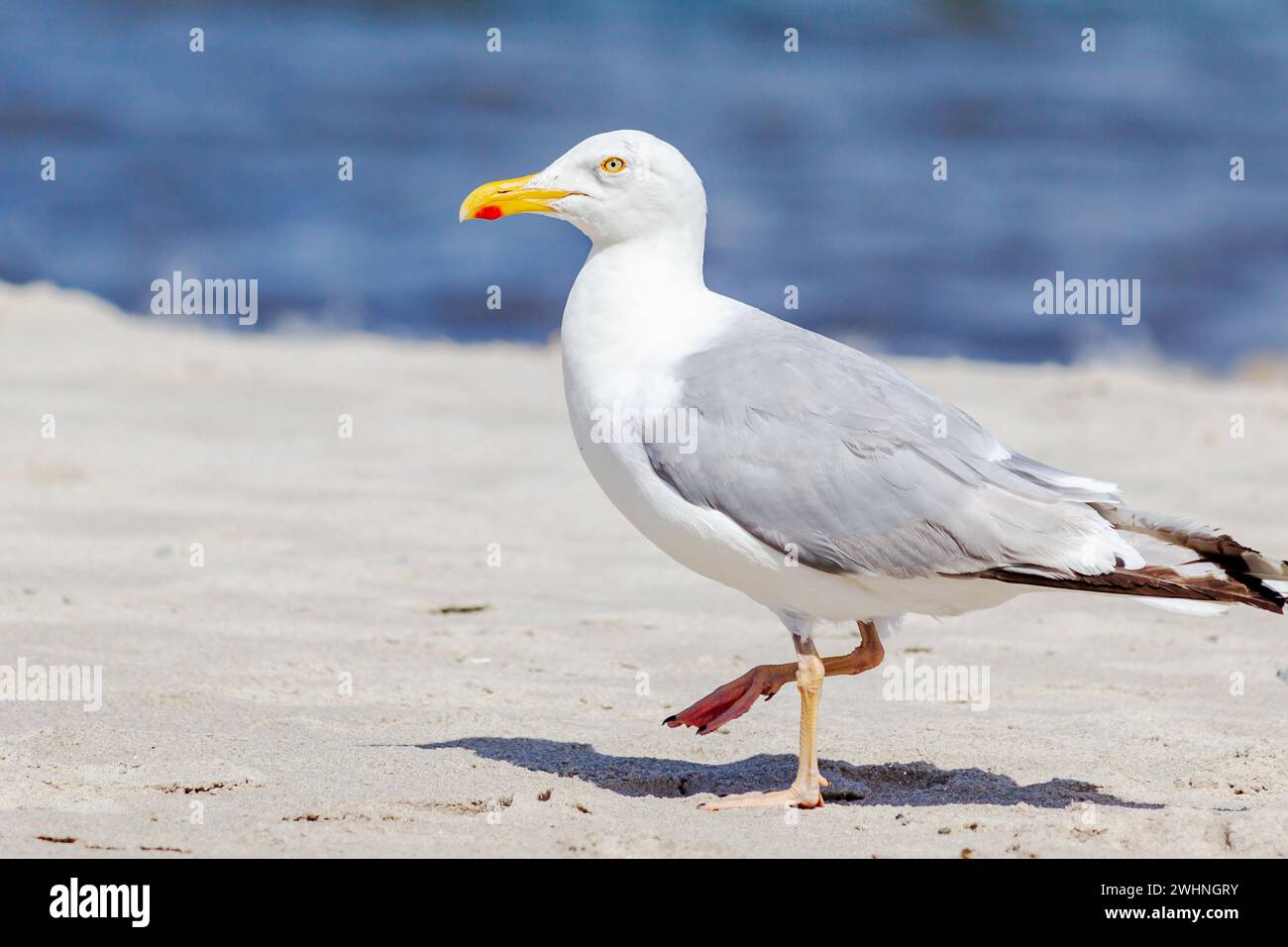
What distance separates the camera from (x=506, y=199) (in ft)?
16.4

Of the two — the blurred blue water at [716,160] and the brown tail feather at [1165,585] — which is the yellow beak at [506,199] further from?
the blurred blue water at [716,160]

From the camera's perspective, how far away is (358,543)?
783 cm

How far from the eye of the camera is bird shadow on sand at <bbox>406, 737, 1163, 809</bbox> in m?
4.62

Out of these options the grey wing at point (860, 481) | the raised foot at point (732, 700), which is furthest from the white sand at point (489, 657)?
the grey wing at point (860, 481)

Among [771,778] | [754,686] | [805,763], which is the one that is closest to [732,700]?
[754,686]

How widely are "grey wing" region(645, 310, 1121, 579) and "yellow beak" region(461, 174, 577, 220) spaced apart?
0.71 metres

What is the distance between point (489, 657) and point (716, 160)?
1620cm

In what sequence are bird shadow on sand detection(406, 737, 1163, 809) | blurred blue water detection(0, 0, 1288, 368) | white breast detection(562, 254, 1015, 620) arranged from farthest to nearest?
1. blurred blue water detection(0, 0, 1288, 368)
2. bird shadow on sand detection(406, 737, 1163, 809)
3. white breast detection(562, 254, 1015, 620)

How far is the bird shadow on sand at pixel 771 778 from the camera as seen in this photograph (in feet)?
15.2

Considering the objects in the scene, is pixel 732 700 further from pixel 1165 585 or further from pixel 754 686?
pixel 1165 585

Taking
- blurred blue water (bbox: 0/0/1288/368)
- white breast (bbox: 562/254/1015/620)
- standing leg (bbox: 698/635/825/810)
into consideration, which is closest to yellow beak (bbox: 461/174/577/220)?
white breast (bbox: 562/254/1015/620)

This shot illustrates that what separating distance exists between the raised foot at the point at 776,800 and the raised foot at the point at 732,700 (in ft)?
1.38

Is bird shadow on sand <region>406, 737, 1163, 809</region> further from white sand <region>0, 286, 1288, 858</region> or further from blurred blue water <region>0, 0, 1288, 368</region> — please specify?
blurred blue water <region>0, 0, 1288, 368</region>

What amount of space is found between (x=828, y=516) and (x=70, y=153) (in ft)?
63.5
